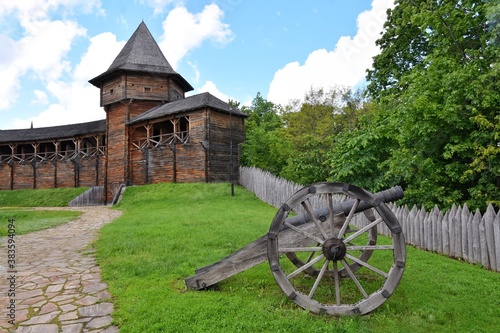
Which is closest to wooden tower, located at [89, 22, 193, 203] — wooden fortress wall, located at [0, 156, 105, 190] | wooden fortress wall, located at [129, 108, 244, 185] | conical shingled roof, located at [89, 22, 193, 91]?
conical shingled roof, located at [89, 22, 193, 91]

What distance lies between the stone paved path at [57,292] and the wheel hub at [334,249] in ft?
8.54

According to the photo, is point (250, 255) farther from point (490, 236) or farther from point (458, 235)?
point (458, 235)

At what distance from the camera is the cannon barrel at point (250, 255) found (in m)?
4.36

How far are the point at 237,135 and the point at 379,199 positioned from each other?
22.7 metres

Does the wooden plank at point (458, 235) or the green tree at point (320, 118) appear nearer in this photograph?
the wooden plank at point (458, 235)

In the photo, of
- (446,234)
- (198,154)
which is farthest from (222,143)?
(446,234)

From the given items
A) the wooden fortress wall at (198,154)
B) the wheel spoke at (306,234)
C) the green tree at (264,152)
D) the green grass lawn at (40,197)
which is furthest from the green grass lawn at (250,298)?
the green grass lawn at (40,197)

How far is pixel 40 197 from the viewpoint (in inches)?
1219

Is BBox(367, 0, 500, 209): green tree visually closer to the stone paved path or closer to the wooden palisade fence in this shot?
the wooden palisade fence

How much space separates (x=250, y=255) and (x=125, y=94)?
26.4 m

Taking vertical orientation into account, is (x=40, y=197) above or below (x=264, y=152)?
below

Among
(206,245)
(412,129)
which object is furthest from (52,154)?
(412,129)

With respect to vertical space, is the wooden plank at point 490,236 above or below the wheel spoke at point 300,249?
below

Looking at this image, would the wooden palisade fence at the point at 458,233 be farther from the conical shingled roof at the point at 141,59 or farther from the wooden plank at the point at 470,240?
the conical shingled roof at the point at 141,59
